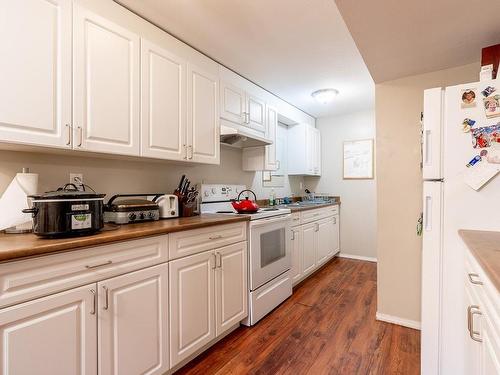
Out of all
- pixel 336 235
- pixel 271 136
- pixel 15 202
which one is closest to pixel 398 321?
pixel 336 235

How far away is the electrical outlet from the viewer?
1.67 meters

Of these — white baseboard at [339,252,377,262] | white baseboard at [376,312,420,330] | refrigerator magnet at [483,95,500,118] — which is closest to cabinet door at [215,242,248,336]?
white baseboard at [376,312,420,330]

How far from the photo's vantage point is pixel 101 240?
118 cm

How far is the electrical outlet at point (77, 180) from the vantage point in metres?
1.67

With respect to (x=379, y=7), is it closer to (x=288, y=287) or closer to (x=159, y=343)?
(x=159, y=343)

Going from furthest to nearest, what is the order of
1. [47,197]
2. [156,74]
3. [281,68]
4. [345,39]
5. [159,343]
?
[281,68] < [345,39] < [156,74] < [159,343] < [47,197]

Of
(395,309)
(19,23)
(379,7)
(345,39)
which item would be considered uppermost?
(345,39)

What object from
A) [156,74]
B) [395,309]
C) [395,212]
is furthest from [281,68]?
[395,309]

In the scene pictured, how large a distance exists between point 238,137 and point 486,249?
6.49 feet

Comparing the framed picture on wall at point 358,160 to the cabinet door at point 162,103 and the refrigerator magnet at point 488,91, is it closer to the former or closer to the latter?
the refrigerator magnet at point 488,91

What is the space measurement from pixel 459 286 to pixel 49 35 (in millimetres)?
2452

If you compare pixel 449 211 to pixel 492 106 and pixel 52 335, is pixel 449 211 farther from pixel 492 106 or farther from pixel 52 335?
pixel 52 335

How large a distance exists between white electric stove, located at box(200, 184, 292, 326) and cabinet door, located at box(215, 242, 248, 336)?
A: 8 cm

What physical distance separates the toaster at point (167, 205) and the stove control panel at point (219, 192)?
1.77ft
